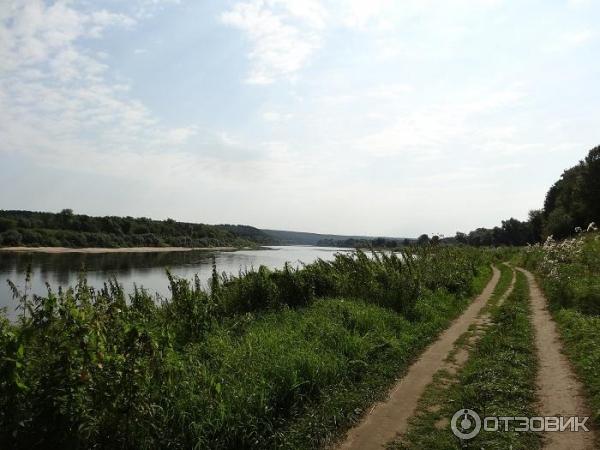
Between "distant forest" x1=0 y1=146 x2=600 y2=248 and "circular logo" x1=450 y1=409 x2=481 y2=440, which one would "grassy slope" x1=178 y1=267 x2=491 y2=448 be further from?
"distant forest" x1=0 y1=146 x2=600 y2=248

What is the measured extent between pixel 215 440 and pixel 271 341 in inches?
121

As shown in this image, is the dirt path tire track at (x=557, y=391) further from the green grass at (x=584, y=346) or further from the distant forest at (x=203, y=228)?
the distant forest at (x=203, y=228)

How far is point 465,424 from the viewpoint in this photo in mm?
5621

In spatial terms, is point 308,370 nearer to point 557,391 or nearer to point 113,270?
point 557,391

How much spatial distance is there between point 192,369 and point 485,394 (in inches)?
181

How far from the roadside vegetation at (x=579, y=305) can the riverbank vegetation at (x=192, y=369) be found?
2978 millimetres

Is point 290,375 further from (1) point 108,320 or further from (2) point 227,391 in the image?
(1) point 108,320

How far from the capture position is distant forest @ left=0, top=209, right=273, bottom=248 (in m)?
90.4

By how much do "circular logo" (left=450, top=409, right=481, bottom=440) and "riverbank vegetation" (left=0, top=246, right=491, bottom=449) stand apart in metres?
1.31

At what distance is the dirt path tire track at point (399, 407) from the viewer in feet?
17.7

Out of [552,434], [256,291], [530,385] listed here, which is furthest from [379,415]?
[256,291]

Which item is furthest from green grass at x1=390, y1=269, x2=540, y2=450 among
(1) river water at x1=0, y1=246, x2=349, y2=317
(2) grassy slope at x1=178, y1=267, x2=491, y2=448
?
(1) river water at x1=0, y1=246, x2=349, y2=317

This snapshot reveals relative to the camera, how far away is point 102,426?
178 inches

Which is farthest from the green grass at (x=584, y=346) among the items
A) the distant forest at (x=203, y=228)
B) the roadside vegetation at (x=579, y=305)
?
the distant forest at (x=203, y=228)
